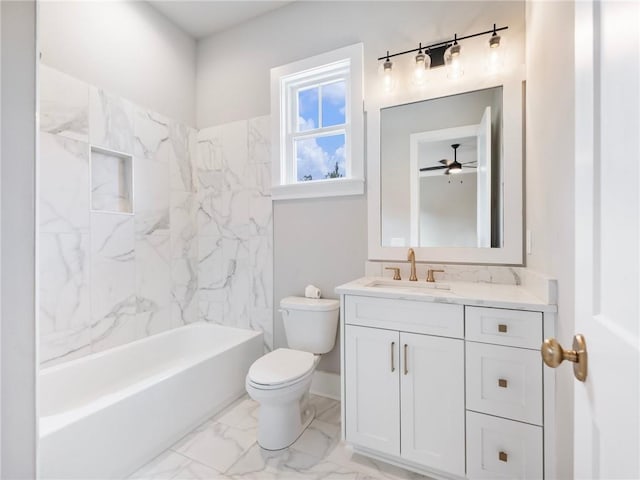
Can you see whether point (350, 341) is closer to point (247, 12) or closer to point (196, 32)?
point (247, 12)

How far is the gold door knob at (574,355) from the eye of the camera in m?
0.56

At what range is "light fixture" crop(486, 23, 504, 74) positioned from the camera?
171cm

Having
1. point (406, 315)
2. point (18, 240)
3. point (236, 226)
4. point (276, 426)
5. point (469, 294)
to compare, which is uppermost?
point (236, 226)

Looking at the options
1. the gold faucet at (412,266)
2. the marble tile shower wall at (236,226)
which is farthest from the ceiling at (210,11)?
the gold faucet at (412,266)

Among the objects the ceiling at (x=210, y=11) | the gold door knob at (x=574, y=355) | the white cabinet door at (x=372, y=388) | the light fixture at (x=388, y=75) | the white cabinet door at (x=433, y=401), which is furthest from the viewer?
the ceiling at (x=210, y=11)

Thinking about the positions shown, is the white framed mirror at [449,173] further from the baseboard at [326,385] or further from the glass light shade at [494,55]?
the baseboard at [326,385]

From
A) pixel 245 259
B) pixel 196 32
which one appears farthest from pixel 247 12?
pixel 245 259

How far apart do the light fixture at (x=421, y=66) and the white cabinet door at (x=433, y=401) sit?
1.52 meters

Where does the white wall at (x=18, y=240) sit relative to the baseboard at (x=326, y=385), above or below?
above

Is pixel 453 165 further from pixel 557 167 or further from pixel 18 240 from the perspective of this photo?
pixel 18 240

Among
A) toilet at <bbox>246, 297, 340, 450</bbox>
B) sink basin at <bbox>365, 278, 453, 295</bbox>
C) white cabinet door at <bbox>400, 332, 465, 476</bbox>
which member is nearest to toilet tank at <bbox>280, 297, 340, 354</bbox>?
toilet at <bbox>246, 297, 340, 450</bbox>

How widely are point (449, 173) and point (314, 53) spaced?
53.4 inches

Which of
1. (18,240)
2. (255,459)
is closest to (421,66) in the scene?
(18,240)

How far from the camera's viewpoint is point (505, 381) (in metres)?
1.26
